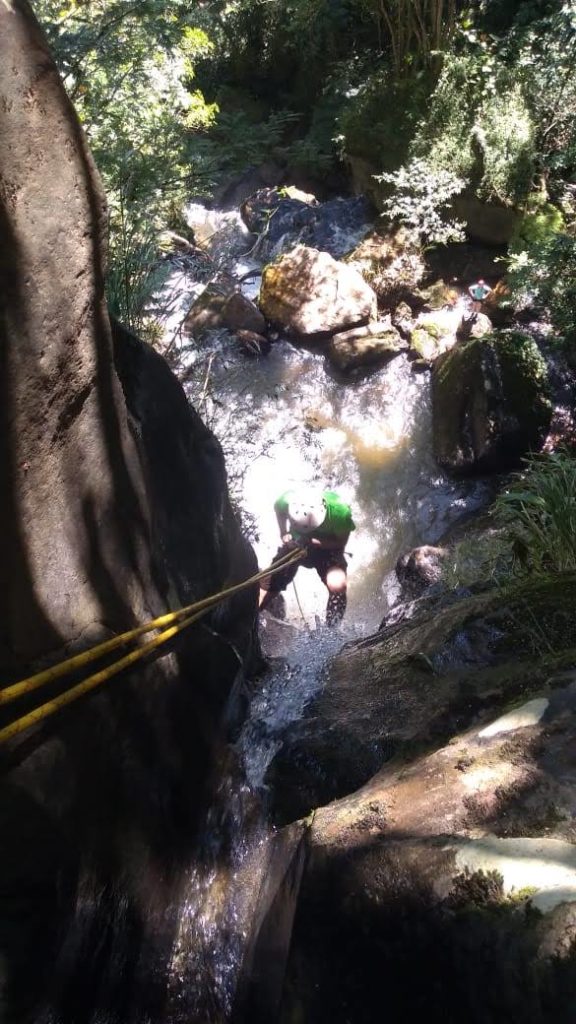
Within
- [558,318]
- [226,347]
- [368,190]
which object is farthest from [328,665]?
[368,190]

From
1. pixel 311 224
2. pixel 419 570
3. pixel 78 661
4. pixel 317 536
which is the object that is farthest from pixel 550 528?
pixel 311 224

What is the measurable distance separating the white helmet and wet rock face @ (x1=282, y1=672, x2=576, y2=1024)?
2.89m

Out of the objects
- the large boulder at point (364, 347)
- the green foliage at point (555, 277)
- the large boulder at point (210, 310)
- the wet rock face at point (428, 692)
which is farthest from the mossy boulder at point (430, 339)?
the wet rock face at point (428, 692)

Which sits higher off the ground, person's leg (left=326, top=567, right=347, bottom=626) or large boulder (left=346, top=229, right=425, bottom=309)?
large boulder (left=346, top=229, right=425, bottom=309)

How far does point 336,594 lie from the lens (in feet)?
18.2

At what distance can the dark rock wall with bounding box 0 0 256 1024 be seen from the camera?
177 cm

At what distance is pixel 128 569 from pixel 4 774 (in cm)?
95

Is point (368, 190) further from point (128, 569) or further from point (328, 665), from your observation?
point (128, 569)

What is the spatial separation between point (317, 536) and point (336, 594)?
603mm

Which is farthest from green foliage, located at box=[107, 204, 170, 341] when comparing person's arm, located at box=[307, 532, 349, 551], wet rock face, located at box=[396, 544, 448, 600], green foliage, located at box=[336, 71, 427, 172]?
green foliage, located at box=[336, 71, 427, 172]

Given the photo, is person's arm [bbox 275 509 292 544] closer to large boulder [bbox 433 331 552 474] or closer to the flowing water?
the flowing water

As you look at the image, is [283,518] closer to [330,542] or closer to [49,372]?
[330,542]

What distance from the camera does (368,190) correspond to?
11.5 metres

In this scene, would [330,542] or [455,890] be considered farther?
[330,542]
